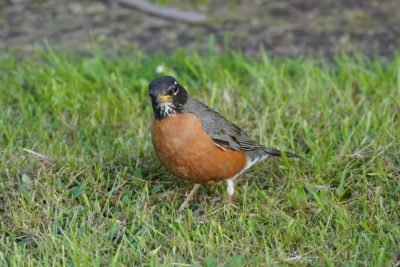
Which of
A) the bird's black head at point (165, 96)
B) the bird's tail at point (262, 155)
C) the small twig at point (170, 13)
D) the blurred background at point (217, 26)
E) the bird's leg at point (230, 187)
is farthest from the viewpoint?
the small twig at point (170, 13)

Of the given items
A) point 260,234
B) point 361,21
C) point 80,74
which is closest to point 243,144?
point 260,234

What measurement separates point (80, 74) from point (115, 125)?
2.74ft

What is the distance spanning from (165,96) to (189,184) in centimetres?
79

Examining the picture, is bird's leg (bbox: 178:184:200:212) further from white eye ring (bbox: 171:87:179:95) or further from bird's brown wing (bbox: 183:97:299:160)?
white eye ring (bbox: 171:87:179:95)

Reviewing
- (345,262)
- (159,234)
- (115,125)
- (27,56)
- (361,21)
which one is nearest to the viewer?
(345,262)

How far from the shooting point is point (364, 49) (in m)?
7.10

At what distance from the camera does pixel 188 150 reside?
475 centimetres

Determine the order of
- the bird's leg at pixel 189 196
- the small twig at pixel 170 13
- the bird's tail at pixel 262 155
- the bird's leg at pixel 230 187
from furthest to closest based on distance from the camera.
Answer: the small twig at pixel 170 13 < the bird's tail at pixel 262 155 < the bird's leg at pixel 230 187 < the bird's leg at pixel 189 196

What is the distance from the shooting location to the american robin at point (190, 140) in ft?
15.5

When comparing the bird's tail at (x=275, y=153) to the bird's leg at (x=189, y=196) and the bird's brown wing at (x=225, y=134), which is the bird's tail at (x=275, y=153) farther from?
the bird's leg at (x=189, y=196)

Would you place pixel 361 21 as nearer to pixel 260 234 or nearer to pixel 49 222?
pixel 260 234

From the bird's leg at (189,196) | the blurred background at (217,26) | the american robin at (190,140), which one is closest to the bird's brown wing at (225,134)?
the american robin at (190,140)

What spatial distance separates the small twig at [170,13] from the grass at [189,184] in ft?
2.96

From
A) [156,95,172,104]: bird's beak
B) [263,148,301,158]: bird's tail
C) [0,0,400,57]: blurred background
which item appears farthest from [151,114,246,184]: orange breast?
[0,0,400,57]: blurred background
